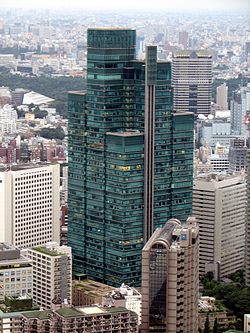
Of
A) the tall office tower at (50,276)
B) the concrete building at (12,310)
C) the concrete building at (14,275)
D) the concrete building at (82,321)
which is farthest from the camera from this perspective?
the tall office tower at (50,276)

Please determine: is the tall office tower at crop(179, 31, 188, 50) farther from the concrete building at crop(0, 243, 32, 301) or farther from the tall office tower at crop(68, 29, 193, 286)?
the concrete building at crop(0, 243, 32, 301)

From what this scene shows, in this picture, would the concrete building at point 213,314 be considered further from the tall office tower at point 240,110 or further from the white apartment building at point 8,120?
the white apartment building at point 8,120

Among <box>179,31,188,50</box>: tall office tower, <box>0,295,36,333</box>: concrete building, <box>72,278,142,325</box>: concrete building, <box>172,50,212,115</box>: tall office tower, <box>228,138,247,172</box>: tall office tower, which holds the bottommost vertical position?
<box>72,278,142,325</box>: concrete building

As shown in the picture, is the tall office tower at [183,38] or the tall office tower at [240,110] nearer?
the tall office tower at [240,110]

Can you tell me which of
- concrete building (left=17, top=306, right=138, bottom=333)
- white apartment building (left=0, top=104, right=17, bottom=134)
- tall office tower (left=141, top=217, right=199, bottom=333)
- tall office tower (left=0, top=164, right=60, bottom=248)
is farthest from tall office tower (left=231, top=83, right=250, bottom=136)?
concrete building (left=17, top=306, right=138, bottom=333)

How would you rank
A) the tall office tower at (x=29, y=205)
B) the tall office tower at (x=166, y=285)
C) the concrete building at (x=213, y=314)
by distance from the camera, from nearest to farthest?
the tall office tower at (x=166, y=285), the concrete building at (x=213, y=314), the tall office tower at (x=29, y=205)

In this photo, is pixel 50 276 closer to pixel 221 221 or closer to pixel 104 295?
pixel 104 295

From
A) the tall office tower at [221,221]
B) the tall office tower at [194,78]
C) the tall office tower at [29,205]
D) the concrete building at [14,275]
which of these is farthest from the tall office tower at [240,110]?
the concrete building at [14,275]
